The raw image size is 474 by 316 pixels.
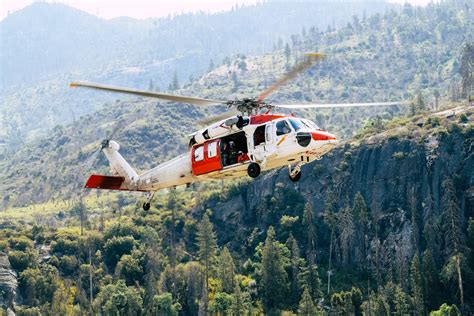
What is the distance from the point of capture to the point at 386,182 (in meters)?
173

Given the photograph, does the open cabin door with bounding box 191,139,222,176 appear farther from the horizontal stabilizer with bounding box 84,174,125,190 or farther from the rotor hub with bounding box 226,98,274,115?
the horizontal stabilizer with bounding box 84,174,125,190

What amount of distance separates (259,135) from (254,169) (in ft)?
6.85

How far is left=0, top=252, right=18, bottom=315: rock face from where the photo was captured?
528 ft

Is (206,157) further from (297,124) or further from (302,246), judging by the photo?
(302,246)

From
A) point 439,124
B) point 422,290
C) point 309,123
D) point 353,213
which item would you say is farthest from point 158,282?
point 309,123

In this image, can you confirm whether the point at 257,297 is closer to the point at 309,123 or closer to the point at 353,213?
the point at 353,213

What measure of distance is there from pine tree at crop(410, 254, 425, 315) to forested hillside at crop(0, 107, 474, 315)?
0.31 metres

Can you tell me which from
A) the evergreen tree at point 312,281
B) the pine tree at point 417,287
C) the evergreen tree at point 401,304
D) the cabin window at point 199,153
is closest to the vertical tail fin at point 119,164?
the cabin window at point 199,153

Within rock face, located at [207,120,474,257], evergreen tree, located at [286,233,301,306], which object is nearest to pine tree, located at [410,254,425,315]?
rock face, located at [207,120,474,257]

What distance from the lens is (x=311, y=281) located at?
155 metres

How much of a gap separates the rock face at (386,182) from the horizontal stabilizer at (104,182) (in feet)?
349

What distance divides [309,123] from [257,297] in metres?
110

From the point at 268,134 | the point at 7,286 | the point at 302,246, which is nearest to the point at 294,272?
the point at 302,246

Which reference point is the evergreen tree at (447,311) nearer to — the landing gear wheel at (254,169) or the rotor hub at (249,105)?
the rotor hub at (249,105)
